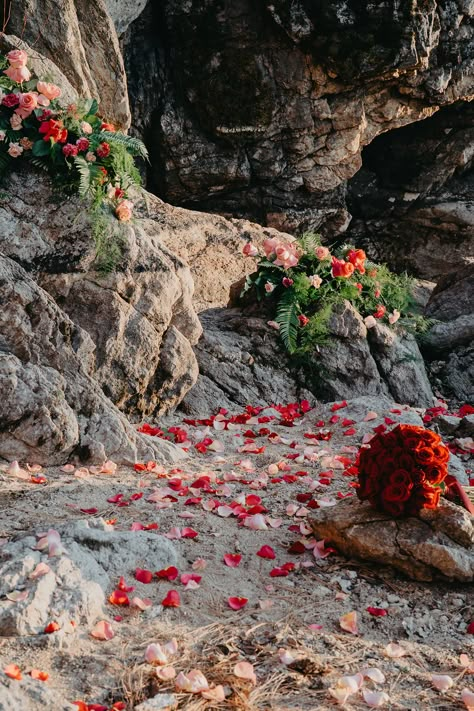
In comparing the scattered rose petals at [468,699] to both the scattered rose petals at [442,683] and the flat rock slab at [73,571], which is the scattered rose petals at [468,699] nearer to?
the scattered rose petals at [442,683]

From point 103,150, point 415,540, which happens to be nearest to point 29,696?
point 415,540

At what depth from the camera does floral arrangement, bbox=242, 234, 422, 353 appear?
6719 millimetres

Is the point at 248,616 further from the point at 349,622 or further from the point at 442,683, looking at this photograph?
the point at 442,683

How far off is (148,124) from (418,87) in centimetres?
441

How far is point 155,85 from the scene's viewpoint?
37.2 ft

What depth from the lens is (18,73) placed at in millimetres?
5109

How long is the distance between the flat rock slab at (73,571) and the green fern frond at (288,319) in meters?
3.71

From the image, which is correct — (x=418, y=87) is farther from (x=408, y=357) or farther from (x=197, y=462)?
(x=197, y=462)

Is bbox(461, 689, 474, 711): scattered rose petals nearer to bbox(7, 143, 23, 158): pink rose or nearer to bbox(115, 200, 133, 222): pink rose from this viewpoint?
bbox(115, 200, 133, 222): pink rose

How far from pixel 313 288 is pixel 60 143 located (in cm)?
287

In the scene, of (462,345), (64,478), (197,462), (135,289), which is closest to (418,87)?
(462,345)


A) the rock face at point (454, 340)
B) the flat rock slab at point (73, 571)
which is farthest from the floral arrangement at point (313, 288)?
the flat rock slab at point (73, 571)

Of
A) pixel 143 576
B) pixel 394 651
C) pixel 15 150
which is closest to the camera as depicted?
pixel 394 651

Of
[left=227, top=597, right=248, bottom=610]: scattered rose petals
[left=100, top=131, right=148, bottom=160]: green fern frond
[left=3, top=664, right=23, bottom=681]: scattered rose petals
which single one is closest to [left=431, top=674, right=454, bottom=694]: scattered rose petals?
[left=227, top=597, right=248, bottom=610]: scattered rose petals
